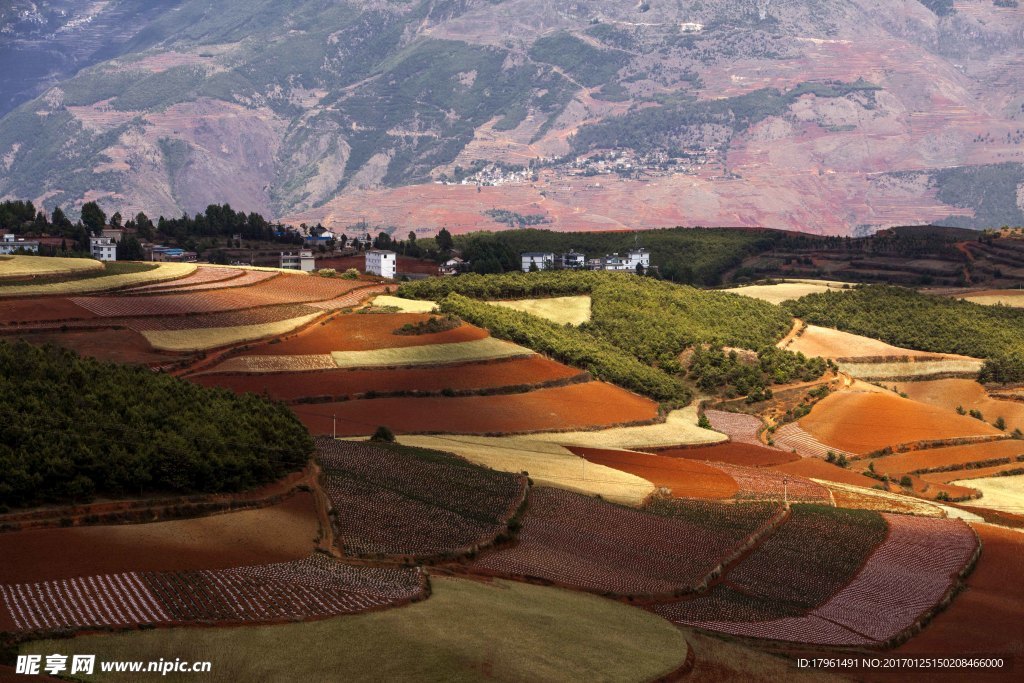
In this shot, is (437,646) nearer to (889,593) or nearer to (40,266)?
(889,593)

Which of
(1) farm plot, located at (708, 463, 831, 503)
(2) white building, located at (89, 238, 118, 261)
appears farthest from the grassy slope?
(2) white building, located at (89, 238, 118, 261)

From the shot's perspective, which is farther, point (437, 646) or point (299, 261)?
point (299, 261)

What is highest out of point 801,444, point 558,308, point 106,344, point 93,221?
point 93,221

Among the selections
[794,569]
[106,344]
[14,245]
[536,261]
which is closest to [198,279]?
[106,344]

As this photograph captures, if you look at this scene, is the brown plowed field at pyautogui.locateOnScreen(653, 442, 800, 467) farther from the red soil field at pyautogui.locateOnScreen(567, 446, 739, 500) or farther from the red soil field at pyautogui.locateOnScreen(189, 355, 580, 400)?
the red soil field at pyautogui.locateOnScreen(189, 355, 580, 400)

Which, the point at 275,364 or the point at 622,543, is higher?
the point at 275,364

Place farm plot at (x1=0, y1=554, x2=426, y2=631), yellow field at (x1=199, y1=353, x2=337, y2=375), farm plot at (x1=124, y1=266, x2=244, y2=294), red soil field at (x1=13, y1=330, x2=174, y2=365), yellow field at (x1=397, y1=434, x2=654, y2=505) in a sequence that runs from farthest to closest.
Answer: farm plot at (x1=124, y1=266, x2=244, y2=294) < yellow field at (x1=199, y1=353, x2=337, y2=375) < red soil field at (x1=13, y1=330, x2=174, y2=365) < yellow field at (x1=397, y1=434, x2=654, y2=505) < farm plot at (x1=0, y1=554, x2=426, y2=631)

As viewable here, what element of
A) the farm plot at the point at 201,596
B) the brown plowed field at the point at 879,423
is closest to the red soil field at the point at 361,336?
the brown plowed field at the point at 879,423
